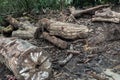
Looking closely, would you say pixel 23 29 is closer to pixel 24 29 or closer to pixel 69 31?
pixel 24 29

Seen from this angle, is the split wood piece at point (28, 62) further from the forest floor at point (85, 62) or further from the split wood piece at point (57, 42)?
the split wood piece at point (57, 42)

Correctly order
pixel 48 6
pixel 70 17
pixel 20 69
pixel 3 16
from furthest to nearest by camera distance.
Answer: pixel 48 6 < pixel 3 16 < pixel 70 17 < pixel 20 69

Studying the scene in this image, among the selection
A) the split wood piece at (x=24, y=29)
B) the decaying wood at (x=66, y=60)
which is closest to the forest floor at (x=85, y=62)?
the decaying wood at (x=66, y=60)

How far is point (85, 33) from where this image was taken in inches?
211

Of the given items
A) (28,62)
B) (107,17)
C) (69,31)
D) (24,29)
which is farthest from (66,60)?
(107,17)

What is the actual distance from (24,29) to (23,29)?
0.03 metres

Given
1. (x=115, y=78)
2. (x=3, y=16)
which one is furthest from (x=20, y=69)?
(x=3, y=16)

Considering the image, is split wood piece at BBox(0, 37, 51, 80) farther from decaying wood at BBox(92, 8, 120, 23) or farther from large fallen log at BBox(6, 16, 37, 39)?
decaying wood at BBox(92, 8, 120, 23)

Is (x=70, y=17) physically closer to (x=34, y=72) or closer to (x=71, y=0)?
(x=71, y=0)

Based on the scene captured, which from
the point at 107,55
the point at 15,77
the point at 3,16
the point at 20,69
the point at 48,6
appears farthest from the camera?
the point at 48,6

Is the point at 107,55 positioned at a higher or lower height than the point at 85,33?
lower

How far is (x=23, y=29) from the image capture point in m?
6.04

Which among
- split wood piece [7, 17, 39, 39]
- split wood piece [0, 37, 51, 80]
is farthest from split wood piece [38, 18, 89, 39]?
split wood piece [0, 37, 51, 80]

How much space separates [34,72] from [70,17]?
248 centimetres
